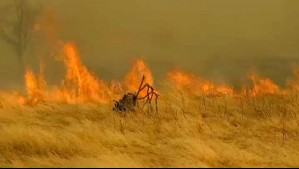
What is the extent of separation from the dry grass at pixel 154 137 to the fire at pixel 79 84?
1712 mm

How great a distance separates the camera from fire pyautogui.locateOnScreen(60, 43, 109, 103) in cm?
1295

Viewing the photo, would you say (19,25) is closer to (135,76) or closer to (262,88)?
(135,76)

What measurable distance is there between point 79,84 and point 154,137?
5.12 metres

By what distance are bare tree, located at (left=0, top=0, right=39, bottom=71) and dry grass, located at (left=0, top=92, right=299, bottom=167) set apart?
1269cm

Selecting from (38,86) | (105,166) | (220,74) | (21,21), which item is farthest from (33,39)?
(105,166)

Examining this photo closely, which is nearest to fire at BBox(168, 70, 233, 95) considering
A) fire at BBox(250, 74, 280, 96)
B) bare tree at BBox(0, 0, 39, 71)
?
fire at BBox(250, 74, 280, 96)

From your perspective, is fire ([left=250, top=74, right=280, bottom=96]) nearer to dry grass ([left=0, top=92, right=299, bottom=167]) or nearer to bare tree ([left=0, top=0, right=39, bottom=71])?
dry grass ([left=0, top=92, right=299, bottom=167])

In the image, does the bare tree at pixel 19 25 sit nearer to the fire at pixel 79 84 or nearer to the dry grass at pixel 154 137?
the fire at pixel 79 84

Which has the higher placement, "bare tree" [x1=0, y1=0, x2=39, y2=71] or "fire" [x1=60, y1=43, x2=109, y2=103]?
"bare tree" [x1=0, y1=0, x2=39, y2=71]

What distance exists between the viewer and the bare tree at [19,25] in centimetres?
2359

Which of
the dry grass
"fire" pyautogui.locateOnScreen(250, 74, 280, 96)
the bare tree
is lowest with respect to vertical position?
the dry grass

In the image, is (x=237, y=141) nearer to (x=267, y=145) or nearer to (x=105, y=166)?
(x=267, y=145)

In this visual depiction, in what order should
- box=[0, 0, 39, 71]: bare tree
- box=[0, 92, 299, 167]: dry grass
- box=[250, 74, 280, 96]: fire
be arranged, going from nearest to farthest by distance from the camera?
box=[0, 92, 299, 167]: dry grass < box=[250, 74, 280, 96]: fire < box=[0, 0, 39, 71]: bare tree

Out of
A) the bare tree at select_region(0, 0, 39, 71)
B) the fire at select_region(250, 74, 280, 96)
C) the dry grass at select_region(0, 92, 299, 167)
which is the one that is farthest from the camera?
the bare tree at select_region(0, 0, 39, 71)
